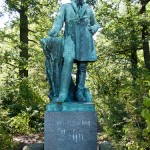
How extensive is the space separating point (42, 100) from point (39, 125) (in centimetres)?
206

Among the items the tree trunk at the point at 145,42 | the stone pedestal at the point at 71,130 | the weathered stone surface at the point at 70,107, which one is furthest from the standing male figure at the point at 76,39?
the tree trunk at the point at 145,42

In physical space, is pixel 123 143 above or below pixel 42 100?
below

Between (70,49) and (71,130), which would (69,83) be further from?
(71,130)

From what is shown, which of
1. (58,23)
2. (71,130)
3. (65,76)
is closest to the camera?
(71,130)

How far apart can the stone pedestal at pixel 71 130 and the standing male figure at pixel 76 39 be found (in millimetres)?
448

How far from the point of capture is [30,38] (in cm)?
1848

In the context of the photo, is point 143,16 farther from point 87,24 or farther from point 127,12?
point 87,24

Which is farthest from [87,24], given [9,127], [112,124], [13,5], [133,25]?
[13,5]

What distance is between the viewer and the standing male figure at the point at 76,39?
5930mm

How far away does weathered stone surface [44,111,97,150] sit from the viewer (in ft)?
18.4

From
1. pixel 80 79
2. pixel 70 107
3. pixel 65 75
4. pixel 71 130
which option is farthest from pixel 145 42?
pixel 71 130

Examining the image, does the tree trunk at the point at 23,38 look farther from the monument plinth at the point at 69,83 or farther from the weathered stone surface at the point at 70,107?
the weathered stone surface at the point at 70,107

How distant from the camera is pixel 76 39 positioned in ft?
19.9

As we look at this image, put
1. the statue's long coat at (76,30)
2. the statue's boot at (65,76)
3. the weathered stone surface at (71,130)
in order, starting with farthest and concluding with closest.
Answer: the statue's long coat at (76,30)
the statue's boot at (65,76)
the weathered stone surface at (71,130)
